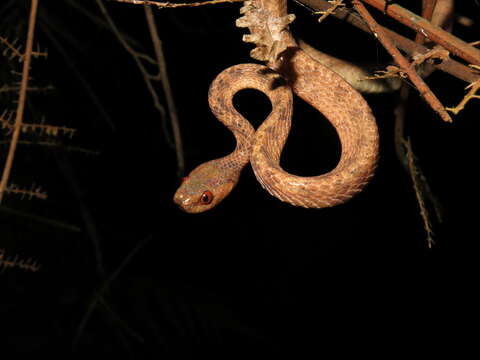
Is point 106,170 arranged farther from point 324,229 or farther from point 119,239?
point 324,229

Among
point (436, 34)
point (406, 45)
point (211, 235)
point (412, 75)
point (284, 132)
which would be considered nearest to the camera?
point (412, 75)

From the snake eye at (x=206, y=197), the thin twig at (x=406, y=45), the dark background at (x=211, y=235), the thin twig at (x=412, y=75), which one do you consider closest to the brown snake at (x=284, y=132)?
the snake eye at (x=206, y=197)

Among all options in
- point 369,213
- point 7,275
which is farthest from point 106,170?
point 369,213

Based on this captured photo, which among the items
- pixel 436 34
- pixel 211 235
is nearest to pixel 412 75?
pixel 436 34

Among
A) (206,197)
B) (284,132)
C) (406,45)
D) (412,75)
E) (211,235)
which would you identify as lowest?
(211,235)

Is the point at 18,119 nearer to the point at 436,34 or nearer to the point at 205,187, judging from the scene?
the point at 205,187

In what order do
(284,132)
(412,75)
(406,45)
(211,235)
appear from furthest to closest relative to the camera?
(211,235)
(284,132)
(406,45)
(412,75)

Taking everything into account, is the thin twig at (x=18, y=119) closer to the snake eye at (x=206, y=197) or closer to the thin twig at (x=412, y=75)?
the snake eye at (x=206, y=197)
